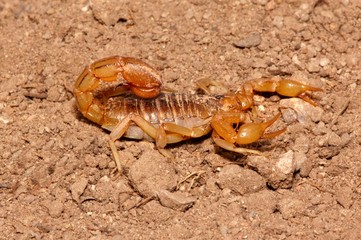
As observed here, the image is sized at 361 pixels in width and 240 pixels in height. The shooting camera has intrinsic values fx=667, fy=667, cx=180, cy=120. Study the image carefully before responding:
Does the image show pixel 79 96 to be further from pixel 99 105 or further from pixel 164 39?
pixel 164 39

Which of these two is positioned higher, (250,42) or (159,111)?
(250,42)

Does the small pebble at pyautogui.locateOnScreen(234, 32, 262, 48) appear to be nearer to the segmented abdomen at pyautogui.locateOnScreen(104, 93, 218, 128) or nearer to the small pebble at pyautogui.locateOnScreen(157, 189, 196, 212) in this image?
the segmented abdomen at pyautogui.locateOnScreen(104, 93, 218, 128)

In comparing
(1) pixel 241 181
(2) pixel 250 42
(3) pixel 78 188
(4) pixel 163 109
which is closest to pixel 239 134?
(1) pixel 241 181

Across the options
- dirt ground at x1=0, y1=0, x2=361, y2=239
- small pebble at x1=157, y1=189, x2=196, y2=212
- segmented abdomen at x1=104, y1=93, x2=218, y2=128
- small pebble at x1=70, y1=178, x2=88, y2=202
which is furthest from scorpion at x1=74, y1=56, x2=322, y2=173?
small pebble at x1=157, y1=189, x2=196, y2=212

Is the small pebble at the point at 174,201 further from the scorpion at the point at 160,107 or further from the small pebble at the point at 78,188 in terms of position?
the small pebble at the point at 78,188

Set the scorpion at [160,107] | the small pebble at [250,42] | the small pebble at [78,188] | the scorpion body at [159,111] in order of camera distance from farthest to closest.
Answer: the small pebble at [250,42] → the scorpion body at [159,111] → the scorpion at [160,107] → the small pebble at [78,188]

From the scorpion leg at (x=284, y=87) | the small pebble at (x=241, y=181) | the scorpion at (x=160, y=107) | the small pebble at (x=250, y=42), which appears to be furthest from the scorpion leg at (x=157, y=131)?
the small pebble at (x=250, y=42)

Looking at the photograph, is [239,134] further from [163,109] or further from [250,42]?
[250,42]
